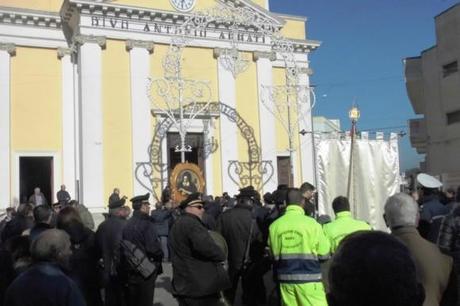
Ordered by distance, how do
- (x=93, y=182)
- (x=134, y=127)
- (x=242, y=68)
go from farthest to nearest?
(x=242, y=68), (x=134, y=127), (x=93, y=182)

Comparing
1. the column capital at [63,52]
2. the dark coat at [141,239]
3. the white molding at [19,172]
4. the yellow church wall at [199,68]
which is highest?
the column capital at [63,52]

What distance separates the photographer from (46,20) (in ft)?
76.9

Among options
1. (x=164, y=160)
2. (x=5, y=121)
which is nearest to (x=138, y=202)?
(x=164, y=160)

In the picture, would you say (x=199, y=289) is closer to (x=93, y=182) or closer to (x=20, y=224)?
(x=20, y=224)

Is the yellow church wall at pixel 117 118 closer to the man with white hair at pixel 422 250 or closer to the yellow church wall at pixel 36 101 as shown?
the yellow church wall at pixel 36 101

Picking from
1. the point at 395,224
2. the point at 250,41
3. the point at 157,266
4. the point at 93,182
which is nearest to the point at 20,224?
the point at 157,266

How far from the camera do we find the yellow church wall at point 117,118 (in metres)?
22.7

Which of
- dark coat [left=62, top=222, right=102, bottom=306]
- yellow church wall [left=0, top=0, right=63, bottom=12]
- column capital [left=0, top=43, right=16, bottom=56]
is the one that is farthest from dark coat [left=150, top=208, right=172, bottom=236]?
yellow church wall [left=0, top=0, right=63, bottom=12]

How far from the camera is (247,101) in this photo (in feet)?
85.7

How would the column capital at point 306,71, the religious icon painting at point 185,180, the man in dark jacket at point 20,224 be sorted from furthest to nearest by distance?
1. the column capital at point 306,71
2. the religious icon painting at point 185,180
3. the man in dark jacket at point 20,224

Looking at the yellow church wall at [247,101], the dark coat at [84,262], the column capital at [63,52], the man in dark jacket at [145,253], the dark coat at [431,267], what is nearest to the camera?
the dark coat at [431,267]

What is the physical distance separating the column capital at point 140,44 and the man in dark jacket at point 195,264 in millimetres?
18568

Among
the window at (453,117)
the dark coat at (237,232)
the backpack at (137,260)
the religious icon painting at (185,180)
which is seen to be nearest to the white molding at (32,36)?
the religious icon painting at (185,180)

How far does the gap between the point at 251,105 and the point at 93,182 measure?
27.3ft
